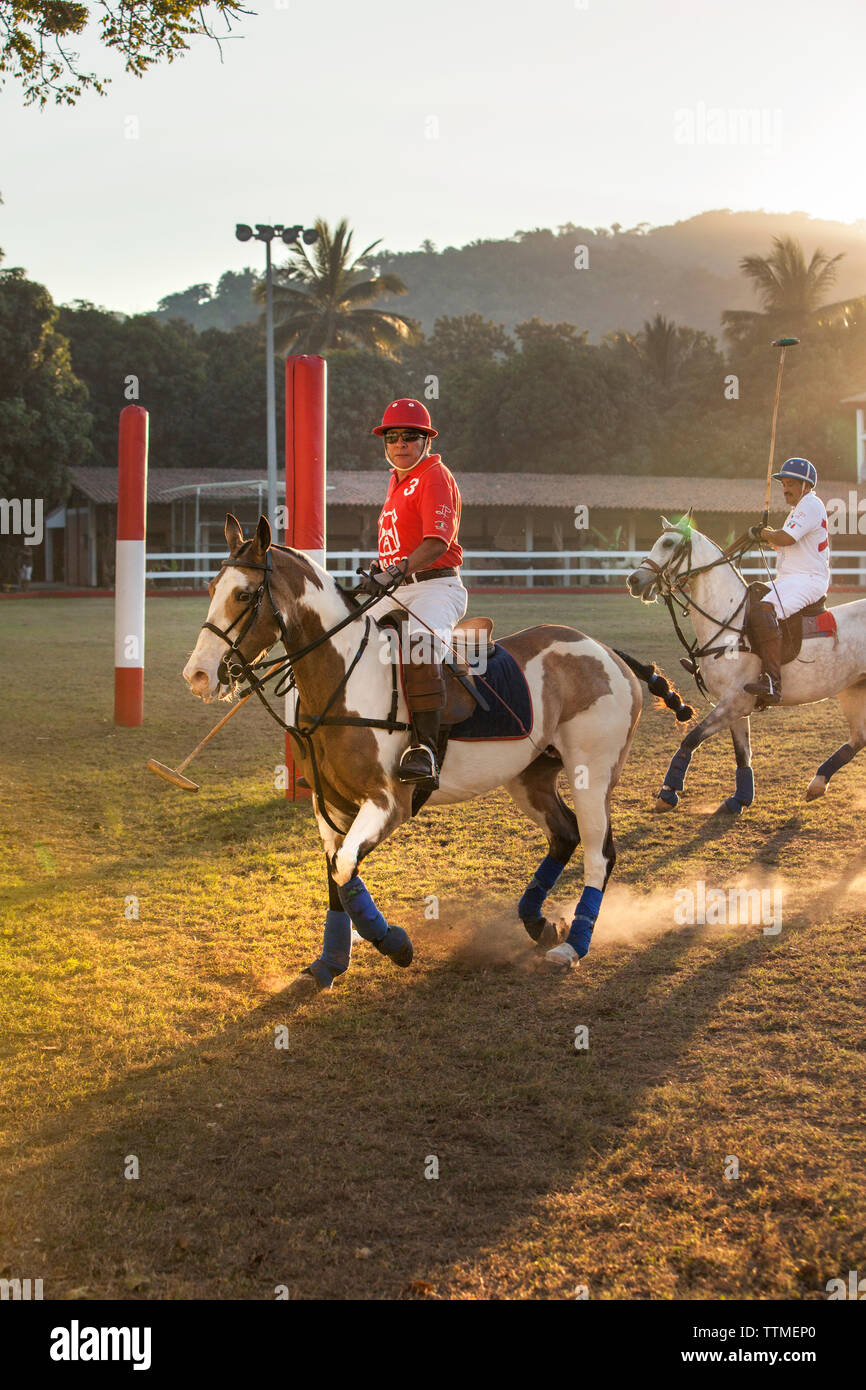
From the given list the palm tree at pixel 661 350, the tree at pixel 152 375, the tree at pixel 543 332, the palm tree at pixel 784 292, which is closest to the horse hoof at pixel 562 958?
the tree at pixel 152 375

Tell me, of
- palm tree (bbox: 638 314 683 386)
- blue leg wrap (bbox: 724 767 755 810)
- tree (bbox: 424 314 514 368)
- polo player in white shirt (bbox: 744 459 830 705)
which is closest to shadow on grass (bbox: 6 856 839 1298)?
blue leg wrap (bbox: 724 767 755 810)

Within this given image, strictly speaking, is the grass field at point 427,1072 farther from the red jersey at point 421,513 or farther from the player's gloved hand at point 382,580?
the red jersey at point 421,513

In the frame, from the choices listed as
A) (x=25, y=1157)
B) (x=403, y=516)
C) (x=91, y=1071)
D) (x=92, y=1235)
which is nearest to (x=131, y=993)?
(x=91, y=1071)

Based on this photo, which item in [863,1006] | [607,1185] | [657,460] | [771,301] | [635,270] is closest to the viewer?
[607,1185]

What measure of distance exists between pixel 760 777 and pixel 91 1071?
299 inches

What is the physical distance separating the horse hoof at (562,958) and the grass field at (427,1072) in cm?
13

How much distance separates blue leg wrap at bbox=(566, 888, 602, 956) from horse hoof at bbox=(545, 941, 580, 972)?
46 mm

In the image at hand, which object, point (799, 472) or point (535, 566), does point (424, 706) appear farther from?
point (535, 566)

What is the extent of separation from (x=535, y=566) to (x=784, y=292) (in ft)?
115

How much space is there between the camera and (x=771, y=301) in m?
68.2

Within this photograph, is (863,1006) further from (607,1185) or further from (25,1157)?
(25,1157)

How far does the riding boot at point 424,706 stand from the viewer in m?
5.80

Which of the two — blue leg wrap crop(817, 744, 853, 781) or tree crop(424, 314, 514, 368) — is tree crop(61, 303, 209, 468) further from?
blue leg wrap crop(817, 744, 853, 781)

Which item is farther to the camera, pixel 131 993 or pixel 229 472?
pixel 229 472
